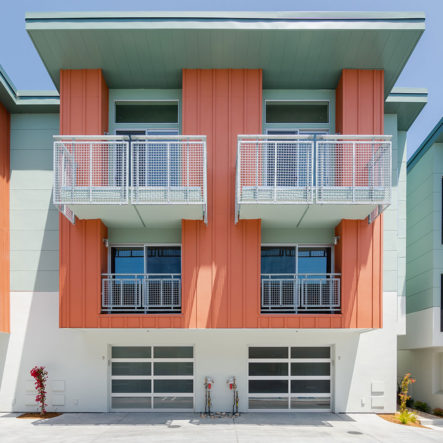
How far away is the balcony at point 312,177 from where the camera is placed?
35.2ft

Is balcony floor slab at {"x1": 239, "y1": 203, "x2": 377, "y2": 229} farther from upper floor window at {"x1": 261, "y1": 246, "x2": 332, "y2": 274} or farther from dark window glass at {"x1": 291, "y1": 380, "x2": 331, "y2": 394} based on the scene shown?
dark window glass at {"x1": 291, "y1": 380, "x2": 331, "y2": 394}

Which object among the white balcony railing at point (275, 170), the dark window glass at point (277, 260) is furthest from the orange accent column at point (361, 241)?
the white balcony railing at point (275, 170)

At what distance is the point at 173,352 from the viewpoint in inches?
520

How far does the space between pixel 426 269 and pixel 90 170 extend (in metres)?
10.9

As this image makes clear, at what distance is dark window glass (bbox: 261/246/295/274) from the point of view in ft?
41.7

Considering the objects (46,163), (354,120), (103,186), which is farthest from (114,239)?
(354,120)

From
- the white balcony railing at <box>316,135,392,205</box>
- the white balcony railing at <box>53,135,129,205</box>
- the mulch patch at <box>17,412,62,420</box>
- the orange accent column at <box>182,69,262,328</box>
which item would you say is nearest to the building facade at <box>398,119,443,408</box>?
the white balcony railing at <box>316,135,392,205</box>

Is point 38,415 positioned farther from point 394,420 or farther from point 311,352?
point 394,420

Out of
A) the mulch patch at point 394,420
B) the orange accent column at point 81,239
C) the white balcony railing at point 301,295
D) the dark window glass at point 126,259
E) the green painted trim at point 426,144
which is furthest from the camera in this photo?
the green painted trim at point 426,144

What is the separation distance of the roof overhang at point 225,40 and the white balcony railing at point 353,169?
84.8 inches

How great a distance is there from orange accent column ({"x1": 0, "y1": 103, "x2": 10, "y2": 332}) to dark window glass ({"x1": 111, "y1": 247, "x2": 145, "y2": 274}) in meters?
3.08

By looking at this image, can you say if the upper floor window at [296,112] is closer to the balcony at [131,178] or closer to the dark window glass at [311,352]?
the balcony at [131,178]

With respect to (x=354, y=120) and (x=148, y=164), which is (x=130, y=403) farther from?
(x=354, y=120)

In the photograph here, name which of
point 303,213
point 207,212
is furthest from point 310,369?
point 207,212
